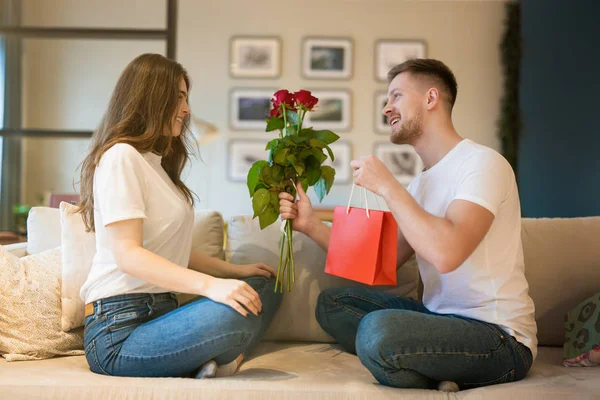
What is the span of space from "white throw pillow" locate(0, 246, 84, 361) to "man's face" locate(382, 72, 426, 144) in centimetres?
119

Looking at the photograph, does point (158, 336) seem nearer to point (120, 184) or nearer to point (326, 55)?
point (120, 184)

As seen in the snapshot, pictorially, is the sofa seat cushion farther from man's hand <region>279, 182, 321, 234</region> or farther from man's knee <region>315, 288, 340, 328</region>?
man's hand <region>279, 182, 321, 234</region>

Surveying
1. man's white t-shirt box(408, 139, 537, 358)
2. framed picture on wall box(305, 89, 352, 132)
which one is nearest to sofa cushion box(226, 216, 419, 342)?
man's white t-shirt box(408, 139, 537, 358)

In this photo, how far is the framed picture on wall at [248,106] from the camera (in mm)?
6016

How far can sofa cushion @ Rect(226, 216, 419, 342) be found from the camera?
2.28 metres

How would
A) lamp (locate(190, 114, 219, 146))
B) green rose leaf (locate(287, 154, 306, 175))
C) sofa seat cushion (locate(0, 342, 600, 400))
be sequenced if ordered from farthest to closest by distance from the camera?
1. lamp (locate(190, 114, 219, 146))
2. green rose leaf (locate(287, 154, 306, 175))
3. sofa seat cushion (locate(0, 342, 600, 400))

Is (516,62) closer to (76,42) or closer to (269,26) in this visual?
(269,26)

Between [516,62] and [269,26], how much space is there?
2286 mm

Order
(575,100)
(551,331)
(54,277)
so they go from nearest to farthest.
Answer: (54,277) < (551,331) < (575,100)

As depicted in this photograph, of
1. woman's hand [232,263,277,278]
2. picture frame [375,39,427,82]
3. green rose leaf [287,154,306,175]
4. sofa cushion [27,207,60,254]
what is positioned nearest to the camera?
green rose leaf [287,154,306,175]

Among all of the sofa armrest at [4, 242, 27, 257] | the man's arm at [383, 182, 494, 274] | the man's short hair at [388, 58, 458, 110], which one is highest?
the man's short hair at [388, 58, 458, 110]

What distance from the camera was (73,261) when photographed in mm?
2045

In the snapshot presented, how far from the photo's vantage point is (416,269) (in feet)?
7.66

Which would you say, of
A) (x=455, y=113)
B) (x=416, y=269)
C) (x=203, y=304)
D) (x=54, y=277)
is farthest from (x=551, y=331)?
(x=455, y=113)
